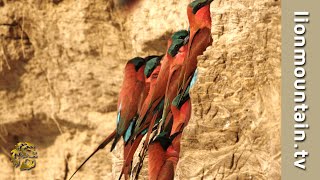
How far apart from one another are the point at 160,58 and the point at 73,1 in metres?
0.88

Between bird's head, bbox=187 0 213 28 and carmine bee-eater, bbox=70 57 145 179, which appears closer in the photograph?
bird's head, bbox=187 0 213 28

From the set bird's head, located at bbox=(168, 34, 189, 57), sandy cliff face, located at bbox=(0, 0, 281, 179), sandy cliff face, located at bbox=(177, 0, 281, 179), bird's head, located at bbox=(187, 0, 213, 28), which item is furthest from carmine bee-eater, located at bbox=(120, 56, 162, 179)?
sandy cliff face, located at bbox=(177, 0, 281, 179)

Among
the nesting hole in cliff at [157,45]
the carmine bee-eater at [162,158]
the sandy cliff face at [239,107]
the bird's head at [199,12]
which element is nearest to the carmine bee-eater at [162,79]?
the bird's head at [199,12]

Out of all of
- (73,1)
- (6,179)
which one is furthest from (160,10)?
(6,179)

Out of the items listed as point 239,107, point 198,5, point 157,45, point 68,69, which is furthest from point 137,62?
point 239,107

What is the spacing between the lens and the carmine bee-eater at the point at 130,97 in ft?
20.9

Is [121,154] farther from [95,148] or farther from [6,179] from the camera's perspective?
[6,179]

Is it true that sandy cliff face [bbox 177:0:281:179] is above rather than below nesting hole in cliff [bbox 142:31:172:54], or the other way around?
below

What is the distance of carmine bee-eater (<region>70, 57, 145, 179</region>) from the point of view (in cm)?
638

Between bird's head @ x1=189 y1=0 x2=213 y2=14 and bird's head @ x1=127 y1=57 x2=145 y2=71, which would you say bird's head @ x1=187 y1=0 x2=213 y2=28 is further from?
bird's head @ x1=127 y1=57 x2=145 y2=71

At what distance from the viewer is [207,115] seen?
16.1 ft

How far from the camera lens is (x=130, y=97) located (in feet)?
21.4

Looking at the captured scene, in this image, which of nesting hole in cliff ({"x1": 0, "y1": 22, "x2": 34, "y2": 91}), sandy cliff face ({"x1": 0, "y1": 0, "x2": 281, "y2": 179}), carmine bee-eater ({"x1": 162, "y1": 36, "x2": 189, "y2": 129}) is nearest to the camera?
carmine bee-eater ({"x1": 162, "y1": 36, "x2": 189, "y2": 129})

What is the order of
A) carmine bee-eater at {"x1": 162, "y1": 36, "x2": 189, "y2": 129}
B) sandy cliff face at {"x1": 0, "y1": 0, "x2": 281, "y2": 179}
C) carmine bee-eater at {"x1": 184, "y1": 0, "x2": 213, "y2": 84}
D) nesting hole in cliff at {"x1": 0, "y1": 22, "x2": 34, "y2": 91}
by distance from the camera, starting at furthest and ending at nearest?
nesting hole in cliff at {"x1": 0, "y1": 22, "x2": 34, "y2": 91} < sandy cliff face at {"x1": 0, "y1": 0, "x2": 281, "y2": 179} < carmine bee-eater at {"x1": 162, "y1": 36, "x2": 189, "y2": 129} < carmine bee-eater at {"x1": 184, "y1": 0, "x2": 213, "y2": 84}
